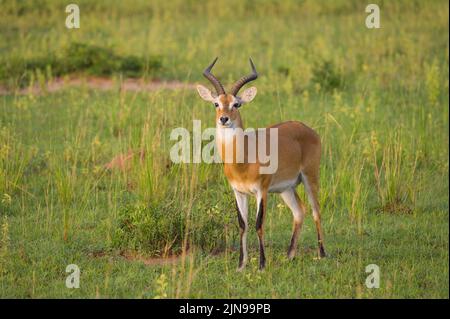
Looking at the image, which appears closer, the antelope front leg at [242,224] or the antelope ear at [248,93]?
the antelope front leg at [242,224]

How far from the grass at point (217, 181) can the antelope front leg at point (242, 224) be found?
12 cm

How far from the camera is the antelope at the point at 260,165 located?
282 inches

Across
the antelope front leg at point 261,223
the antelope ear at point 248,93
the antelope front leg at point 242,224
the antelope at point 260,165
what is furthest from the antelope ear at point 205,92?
the antelope front leg at point 261,223

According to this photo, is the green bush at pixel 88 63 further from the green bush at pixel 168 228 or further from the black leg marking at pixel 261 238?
the black leg marking at pixel 261 238

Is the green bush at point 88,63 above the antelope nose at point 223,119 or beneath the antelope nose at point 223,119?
above

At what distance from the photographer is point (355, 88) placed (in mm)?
13922

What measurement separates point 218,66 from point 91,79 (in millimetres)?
2284

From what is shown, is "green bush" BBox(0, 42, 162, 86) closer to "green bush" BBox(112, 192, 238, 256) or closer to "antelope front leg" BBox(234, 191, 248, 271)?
"green bush" BBox(112, 192, 238, 256)

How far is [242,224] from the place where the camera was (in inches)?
287

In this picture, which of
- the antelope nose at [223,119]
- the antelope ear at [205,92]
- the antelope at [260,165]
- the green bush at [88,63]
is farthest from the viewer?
the green bush at [88,63]

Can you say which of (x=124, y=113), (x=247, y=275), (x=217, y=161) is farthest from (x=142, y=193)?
(x=124, y=113)

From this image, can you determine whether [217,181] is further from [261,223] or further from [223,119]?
[223,119]

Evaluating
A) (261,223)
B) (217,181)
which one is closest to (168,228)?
(261,223)

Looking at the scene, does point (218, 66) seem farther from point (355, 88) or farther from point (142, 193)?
point (142, 193)
